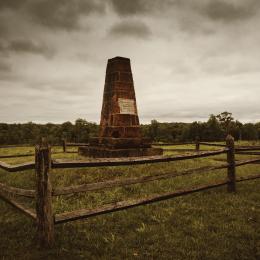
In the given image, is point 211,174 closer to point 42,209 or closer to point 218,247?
point 218,247

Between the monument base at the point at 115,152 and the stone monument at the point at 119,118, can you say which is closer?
the monument base at the point at 115,152

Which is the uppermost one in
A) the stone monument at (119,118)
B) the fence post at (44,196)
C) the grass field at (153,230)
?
the stone monument at (119,118)

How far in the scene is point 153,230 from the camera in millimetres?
3982

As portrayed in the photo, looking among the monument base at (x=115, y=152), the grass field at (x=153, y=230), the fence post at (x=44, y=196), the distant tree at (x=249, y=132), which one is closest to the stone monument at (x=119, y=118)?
the monument base at (x=115, y=152)

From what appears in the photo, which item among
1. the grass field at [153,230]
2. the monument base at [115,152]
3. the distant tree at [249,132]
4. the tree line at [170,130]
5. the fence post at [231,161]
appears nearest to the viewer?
the grass field at [153,230]

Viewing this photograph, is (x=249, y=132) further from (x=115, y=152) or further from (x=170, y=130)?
(x=115, y=152)

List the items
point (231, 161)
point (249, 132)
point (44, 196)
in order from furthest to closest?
point (249, 132) → point (231, 161) → point (44, 196)

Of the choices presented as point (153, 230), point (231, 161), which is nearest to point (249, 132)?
point (231, 161)

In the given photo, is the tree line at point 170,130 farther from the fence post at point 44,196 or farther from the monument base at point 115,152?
the fence post at point 44,196

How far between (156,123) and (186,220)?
69.2 metres

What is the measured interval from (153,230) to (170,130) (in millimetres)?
68808

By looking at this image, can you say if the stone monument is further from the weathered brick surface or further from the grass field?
the grass field

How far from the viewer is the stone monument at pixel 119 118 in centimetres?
1001

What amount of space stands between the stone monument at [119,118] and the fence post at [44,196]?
639 centimetres
